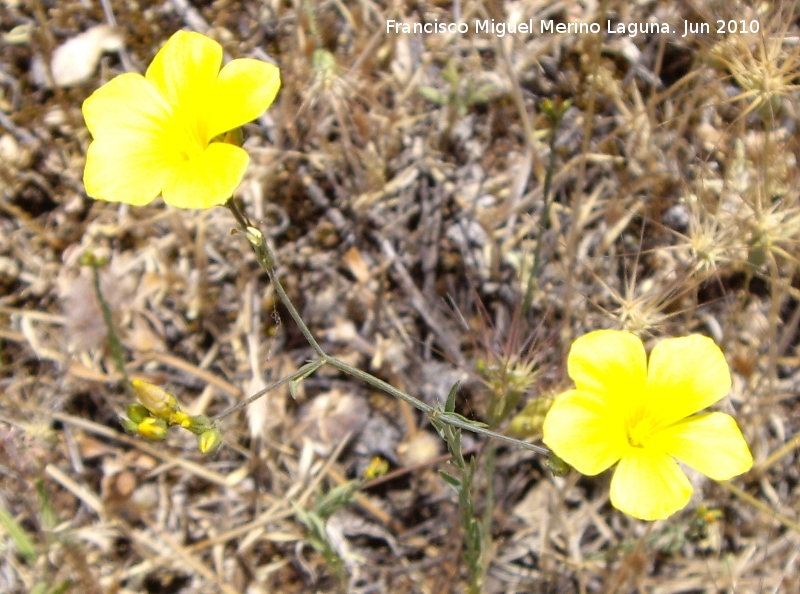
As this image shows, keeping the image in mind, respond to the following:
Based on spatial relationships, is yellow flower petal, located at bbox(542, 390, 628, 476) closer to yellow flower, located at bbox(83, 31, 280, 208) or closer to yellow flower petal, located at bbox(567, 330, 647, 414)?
yellow flower petal, located at bbox(567, 330, 647, 414)

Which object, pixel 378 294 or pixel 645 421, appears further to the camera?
pixel 378 294

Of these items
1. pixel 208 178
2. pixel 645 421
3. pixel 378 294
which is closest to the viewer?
pixel 208 178

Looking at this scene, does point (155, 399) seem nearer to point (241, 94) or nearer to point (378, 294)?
point (241, 94)

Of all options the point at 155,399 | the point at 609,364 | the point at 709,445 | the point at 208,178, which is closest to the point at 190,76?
the point at 208,178

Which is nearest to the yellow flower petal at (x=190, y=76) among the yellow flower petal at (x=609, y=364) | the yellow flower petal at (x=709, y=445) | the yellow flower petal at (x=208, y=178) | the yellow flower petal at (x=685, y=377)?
the yellow flower petal at (x=208, y=178)

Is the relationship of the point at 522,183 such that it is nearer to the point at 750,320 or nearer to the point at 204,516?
the point at 750,320

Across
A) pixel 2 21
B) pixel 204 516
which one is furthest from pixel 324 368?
pixel 2 21
